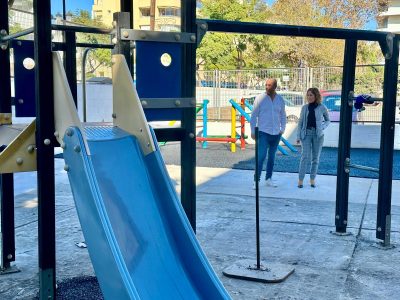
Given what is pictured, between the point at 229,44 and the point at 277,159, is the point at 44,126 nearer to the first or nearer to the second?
the point at 277,159

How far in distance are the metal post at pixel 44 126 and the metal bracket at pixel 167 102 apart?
670 millimetres

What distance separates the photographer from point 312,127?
26.3 ft

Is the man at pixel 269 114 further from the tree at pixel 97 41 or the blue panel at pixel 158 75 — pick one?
the blue panel at pixel 158 75

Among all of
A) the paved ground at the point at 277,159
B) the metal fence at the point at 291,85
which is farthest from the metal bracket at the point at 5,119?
the metal fence at the point at 291,85

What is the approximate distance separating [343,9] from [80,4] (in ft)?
77.4

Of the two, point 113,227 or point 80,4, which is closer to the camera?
point 113,227

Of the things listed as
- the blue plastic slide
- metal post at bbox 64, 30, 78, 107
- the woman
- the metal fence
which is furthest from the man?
the metal fence

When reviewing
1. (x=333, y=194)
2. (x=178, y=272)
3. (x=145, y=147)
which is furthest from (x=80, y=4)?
(x=178, y=272)

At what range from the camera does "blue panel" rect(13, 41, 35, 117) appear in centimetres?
414

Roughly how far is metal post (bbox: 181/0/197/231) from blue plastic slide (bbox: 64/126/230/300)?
0.57m

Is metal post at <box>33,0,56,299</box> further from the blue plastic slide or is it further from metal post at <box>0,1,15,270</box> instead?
metal post at <box>0,1,15,270</box>

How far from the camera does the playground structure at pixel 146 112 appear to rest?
2922 mm

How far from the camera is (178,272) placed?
286cm

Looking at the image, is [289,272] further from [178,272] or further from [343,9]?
[343,9]
